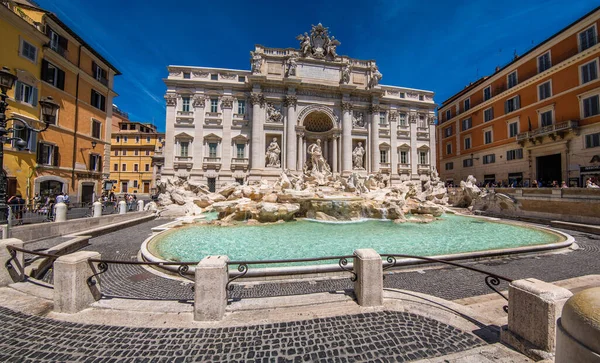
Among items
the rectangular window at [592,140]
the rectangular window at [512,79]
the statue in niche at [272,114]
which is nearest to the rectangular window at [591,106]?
the rectangular window at [592,140]

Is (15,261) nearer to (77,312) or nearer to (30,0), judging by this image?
(77,312)

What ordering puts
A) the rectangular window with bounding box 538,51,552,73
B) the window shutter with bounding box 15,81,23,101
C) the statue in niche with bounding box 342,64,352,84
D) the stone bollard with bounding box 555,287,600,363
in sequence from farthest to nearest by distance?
1. the statue in niche with bounding box 342,64,352,84
2. the rectangular window with bounding box 538,51,552,73
3. the window shutter with bounding box 15,81,23,101
4. the stone bollard with bounding box 555,287,600,363

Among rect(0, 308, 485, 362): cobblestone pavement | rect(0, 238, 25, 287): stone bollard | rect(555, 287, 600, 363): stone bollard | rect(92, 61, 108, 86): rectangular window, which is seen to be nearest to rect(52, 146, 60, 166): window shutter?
rect(92, 61, 108, 86): rectangular window

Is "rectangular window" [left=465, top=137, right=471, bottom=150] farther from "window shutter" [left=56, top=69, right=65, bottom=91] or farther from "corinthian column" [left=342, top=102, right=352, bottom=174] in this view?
"window shutter" [left=56, top=69, right=65, bottom=91]

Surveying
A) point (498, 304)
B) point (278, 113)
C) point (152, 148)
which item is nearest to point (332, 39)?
point (278, 113)

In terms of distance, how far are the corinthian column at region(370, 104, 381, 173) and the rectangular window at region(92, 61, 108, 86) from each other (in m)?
26.6

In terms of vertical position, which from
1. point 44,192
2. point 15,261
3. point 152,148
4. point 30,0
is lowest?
point 15,261

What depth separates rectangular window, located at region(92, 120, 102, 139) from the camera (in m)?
18.8

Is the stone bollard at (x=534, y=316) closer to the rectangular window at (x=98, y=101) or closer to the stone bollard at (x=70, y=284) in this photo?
the stone bollard at (x=70, y=284)

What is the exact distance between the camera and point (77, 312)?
3082 mm

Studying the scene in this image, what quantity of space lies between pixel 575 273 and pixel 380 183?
1499 cm

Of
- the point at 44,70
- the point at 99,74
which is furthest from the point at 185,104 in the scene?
the point at 44,70

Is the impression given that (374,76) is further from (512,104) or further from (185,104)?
(185,104)

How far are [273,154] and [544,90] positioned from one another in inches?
1008
